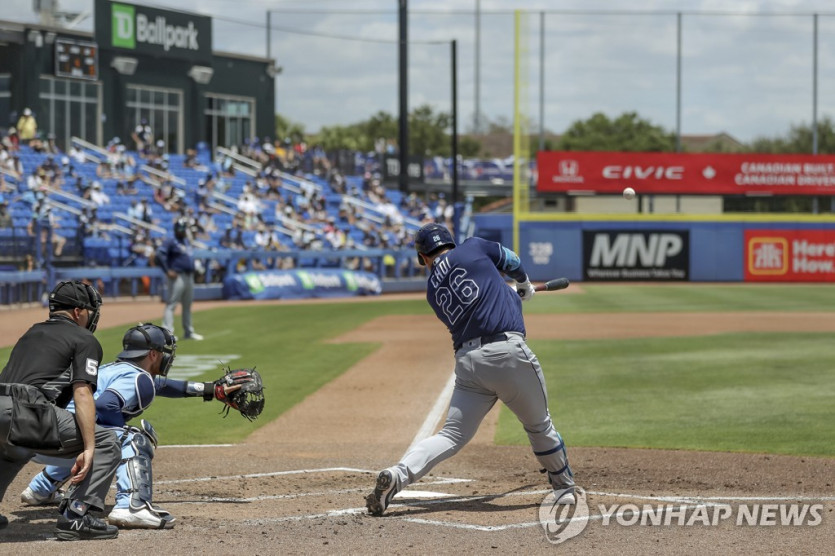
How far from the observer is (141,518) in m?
6.16

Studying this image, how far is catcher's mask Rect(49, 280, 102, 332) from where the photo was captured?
233 inches

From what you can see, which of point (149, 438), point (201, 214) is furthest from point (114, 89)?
point (149, 438)

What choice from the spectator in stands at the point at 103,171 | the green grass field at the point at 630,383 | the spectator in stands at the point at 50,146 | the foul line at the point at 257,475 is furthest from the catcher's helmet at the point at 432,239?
the spectator in stands at the point at 50,146

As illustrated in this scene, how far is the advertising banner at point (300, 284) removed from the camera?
30641 mm

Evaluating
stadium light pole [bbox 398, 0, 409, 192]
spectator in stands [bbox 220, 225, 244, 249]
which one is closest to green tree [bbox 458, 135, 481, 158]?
stadium light pole [bbox 398, 0, 409, 192]

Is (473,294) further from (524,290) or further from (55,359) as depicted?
(55,359)

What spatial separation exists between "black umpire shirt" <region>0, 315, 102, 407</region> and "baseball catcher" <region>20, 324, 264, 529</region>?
535 millimetres

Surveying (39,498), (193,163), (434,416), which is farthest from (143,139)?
(39,498)

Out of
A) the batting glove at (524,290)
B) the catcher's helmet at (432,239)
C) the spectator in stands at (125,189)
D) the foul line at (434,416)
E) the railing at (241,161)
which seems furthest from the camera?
the railing at (241,161)

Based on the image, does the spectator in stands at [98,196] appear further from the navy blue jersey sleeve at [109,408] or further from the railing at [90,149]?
the navy blue jersey sleeve at [109,408]

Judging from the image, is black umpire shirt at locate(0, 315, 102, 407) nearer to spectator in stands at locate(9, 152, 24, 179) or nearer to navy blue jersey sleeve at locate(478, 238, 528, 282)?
navy blue jersey sleeve at locate(478, 238, 528, 282)

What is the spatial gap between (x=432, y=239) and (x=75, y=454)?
257 cm

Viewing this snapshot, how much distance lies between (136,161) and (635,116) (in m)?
61.2

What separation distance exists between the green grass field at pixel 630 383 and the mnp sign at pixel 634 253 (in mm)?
22262
